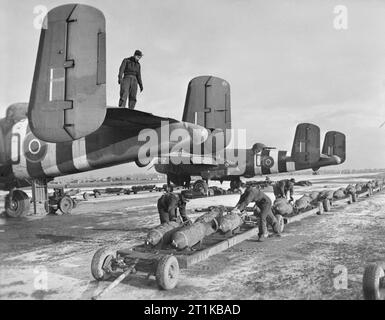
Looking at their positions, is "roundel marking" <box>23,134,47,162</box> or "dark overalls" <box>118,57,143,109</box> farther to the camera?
"roundel marking" <box>23,134,47,162</box>

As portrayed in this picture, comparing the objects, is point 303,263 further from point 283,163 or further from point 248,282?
point 283,163

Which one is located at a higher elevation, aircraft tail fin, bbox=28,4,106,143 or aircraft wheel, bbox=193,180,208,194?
aircraft tail fin, bbox=28,4,106,143

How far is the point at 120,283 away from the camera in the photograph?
5680 millimetres

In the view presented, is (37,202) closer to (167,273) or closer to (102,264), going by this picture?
(102,264)

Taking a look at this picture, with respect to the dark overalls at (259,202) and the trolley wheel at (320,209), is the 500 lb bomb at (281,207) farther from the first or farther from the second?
the trolley wheel at (320,209)

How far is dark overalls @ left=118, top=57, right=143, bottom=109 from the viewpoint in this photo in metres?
9.58

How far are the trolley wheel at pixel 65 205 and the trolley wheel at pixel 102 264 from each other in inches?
427

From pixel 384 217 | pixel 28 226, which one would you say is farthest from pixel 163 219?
pixel 384 217

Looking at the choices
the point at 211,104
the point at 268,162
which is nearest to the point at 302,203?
the point at 211,104

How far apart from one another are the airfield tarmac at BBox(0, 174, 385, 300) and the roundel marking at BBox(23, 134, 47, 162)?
244cm

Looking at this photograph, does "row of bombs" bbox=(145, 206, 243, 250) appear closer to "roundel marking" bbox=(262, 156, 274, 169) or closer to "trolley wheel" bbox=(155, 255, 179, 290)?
"trolley wheel" bbox=(155, 255, 179, 290)

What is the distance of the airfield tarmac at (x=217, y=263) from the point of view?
17.0ft

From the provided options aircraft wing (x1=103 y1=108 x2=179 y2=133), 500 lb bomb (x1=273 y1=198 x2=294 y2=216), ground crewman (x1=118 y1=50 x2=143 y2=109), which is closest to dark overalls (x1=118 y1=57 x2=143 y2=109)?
ground crewman (x1=118 y1=50 x2=143 y2=109)

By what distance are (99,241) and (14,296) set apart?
13.5 ft
